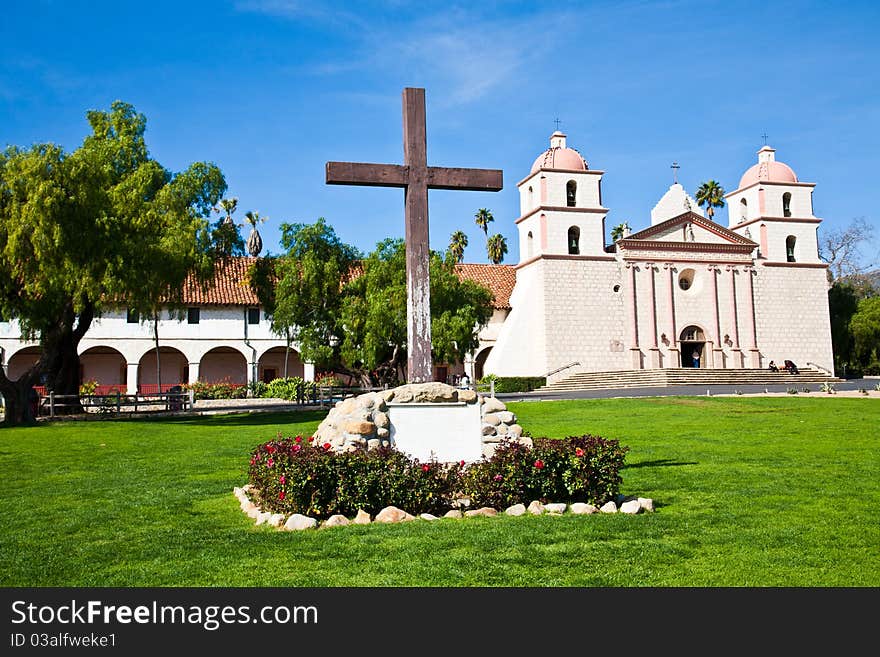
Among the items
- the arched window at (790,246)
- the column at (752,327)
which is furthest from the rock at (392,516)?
the arched window at (790,246)

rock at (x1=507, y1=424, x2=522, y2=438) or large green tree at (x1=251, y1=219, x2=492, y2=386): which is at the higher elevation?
large green tree at (x1=251, y1=219, x2=492, y2=386)

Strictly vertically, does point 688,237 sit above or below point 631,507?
above

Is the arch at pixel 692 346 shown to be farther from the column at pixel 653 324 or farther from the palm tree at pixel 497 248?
the palm tree at pixel 497 248

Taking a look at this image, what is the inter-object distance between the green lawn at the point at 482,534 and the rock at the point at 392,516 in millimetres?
254

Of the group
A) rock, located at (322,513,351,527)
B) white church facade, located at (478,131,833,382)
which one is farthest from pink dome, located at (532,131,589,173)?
rock, located at (322,513,351,527)

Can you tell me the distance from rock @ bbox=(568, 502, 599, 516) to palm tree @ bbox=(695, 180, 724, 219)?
177 feet

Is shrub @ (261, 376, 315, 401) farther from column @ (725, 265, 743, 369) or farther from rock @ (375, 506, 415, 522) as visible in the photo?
rock @ (375, 506, 415, 522)

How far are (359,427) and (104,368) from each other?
3743 cm

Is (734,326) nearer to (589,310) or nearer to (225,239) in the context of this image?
(589,310)

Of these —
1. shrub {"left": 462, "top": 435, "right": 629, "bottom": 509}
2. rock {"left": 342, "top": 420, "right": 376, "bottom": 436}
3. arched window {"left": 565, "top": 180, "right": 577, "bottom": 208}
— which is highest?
arched window {"left": 565, "top": 180, "right": 577, "bottom": 208}

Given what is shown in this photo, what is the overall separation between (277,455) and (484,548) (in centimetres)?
258

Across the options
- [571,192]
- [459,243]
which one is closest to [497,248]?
[459,243]

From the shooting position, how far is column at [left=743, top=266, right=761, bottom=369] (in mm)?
41875

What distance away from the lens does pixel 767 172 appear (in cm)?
4503
